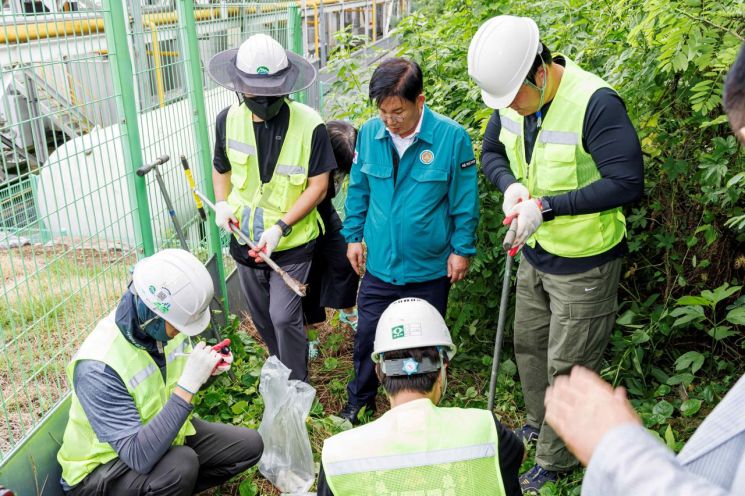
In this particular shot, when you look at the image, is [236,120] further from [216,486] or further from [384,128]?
[216,486]

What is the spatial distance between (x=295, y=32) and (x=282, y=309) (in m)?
3.32

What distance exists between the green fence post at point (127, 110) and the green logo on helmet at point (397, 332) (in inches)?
74.3

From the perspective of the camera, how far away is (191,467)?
2.77 meters

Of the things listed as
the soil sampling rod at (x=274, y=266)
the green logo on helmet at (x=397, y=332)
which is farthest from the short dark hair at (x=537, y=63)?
the soil sampling rod at (x=274, y=266)

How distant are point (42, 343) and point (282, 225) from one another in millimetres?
1227

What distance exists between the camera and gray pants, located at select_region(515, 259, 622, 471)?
2873mm

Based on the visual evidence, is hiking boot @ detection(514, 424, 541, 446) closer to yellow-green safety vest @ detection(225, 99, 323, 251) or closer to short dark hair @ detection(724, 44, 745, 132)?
yellow-green safety vest @ detection(225, 99, 323, 251)

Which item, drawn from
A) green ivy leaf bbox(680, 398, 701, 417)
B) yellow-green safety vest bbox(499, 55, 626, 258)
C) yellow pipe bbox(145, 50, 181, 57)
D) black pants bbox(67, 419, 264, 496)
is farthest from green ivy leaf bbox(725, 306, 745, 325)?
yellow pipe bbox(145, 50, 181, 57)

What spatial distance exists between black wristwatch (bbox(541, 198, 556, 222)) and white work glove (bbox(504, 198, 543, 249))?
2 centimetres

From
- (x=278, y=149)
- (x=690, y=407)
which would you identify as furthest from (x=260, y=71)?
(x=690, y=407)

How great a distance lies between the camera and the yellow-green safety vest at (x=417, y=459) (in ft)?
5.88

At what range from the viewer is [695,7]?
9.63ft

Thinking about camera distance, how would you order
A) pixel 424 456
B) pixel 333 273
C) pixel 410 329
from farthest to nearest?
pixel 333 273 < pixel 410 329 < pixel 424 456

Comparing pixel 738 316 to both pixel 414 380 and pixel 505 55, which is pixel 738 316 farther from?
pixel 414 380
